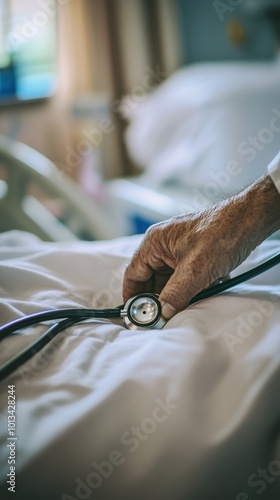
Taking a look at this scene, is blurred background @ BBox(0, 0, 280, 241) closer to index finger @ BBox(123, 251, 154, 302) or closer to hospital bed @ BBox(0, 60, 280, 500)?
index finger @ BBox(123, 251, 154, 302)

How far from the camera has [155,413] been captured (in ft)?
1.60

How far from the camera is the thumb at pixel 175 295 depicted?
646mm

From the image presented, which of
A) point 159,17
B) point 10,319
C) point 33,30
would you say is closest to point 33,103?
point 33,30

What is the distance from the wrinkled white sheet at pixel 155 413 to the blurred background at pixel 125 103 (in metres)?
0.86

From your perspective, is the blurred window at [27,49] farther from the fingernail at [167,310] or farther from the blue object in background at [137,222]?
the fingernail at [167,310]

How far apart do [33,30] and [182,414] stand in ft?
9.50

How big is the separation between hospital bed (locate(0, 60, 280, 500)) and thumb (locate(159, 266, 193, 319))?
0.13 ft

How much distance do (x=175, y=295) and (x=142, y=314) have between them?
0.16 ft

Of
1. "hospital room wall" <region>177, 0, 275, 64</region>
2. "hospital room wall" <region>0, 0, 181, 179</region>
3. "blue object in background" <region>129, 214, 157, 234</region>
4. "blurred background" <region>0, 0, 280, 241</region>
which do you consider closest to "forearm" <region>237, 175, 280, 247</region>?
"blurred background" <region>0, 0, 280, 241</region>

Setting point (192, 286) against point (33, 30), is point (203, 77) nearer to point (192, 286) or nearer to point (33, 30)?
point (33, 30)

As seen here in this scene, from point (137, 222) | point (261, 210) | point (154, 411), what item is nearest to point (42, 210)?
point (137, 222)

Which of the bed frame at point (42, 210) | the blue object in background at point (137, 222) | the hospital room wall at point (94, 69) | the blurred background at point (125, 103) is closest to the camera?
the bed frame at point (42, 210)

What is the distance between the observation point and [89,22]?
123 inches

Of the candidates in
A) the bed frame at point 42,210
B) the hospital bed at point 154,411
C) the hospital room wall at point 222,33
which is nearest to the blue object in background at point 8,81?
the hospital room wall at point 222,33
